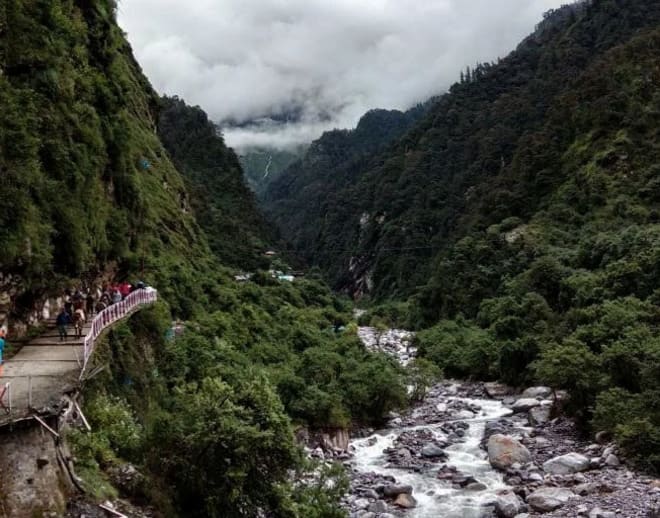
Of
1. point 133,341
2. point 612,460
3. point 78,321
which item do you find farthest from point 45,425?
point 612,460

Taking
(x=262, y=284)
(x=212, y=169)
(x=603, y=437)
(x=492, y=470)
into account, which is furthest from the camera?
(x=212, y=169)

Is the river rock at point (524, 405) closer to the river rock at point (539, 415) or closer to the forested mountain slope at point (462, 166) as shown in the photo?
the river rock at point (539, 415)

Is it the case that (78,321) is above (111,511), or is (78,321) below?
above

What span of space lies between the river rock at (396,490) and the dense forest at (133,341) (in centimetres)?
513

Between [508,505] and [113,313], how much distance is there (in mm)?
15048

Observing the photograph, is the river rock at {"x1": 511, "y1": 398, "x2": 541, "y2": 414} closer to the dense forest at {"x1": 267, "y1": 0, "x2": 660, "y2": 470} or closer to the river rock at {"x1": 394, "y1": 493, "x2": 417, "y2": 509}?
the dense forest at {"x1": 267, "y1": 0, "x2": 660, "y2": 470}

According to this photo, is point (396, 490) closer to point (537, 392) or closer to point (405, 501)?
point (405, 501)

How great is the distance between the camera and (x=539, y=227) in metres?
67.0

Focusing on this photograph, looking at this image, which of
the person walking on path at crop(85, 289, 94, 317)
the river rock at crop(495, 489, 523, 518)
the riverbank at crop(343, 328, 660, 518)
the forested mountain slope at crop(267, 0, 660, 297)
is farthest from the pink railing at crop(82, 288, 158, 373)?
the forested mountain slope at crop(267, 0, 660, 297)

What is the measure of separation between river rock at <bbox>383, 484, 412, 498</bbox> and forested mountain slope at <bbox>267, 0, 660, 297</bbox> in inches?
2344

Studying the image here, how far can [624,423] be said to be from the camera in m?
23.2

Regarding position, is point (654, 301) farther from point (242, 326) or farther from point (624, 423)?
point (242, 326)

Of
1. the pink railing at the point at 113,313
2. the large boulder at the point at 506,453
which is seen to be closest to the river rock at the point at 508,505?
the large boulder at the point at 506,453

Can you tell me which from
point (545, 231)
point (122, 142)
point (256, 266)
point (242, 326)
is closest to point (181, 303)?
point (242, 326)
